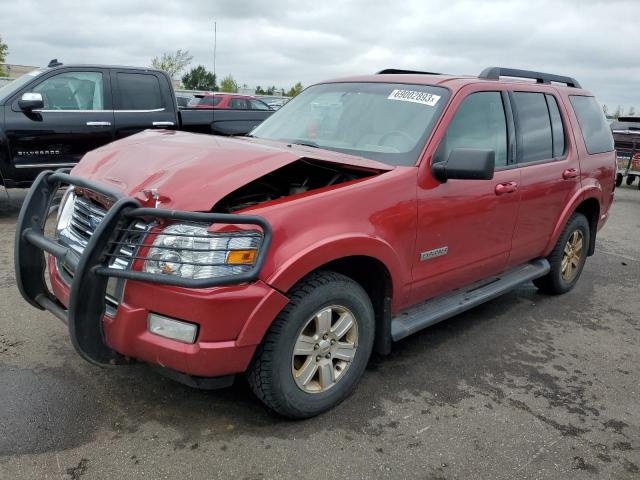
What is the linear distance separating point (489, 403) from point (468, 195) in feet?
4.18

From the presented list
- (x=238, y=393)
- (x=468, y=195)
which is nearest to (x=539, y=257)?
(x=468, y=195)

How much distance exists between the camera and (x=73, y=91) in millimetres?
7324

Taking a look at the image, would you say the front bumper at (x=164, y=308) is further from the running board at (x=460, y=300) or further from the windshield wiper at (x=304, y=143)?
the windshield wiper at (x=304, y=143)

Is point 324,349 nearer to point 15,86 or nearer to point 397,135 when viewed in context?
point 397,135

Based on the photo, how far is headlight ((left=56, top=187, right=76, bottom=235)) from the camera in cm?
320

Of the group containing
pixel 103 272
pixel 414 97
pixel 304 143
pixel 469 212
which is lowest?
pixel 103 272

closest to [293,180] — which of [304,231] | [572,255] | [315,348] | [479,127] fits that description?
[304,231]

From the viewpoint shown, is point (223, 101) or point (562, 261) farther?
point (223, 101)

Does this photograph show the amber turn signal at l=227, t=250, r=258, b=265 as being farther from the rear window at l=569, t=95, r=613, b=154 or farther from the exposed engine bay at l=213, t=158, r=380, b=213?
the rear window at l=569, t=95, r=613, b=154

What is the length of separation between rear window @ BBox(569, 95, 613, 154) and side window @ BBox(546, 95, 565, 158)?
0.34 metres

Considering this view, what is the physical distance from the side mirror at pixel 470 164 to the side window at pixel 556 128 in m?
1.73

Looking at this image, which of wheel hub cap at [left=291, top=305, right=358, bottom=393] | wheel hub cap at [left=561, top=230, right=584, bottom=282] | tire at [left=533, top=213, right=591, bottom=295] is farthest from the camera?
wheel hub cap at [left=561, top=230, right=584, bottom=282]

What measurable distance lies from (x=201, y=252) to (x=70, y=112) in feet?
18.7

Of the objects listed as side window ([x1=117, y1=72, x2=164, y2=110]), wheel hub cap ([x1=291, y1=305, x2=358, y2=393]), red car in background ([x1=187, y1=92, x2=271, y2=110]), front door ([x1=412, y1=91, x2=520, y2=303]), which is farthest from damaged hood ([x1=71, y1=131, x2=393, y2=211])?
red car in background ([x1=187, y1=92, x2=271, y2=110])
